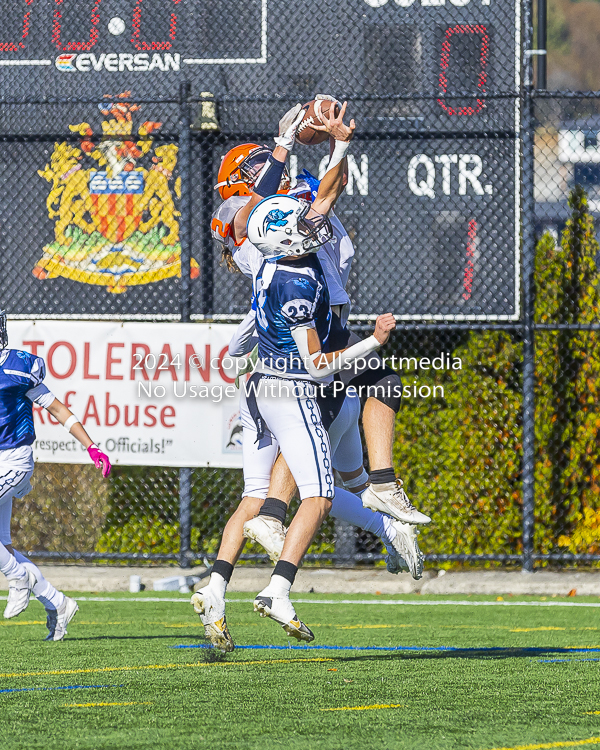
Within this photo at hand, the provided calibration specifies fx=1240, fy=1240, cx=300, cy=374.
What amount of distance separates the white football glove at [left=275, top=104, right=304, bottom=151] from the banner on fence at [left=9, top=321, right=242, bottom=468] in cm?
359

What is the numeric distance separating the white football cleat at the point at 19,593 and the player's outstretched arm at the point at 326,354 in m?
2.16

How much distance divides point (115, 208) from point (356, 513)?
4.68m

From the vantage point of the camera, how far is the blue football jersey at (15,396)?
6402 mm

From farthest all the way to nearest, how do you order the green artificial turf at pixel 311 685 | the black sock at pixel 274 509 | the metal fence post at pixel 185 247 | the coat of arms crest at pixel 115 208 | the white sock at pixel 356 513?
the coat of arms crest at pixel 115 208, the metal fence post at pixel 185 247, the white sock at pixel 356 513, the black sock at pixel 274 509, the green artificial turf at pixel 311 685

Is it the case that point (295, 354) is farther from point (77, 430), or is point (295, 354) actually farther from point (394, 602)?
point (394, 602)

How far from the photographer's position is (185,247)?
918 cm

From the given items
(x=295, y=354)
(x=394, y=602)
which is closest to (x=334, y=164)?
(x=295, y=354)

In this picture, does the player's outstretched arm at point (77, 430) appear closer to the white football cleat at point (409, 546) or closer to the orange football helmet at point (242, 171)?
the orange football helmet at point (242, 171)

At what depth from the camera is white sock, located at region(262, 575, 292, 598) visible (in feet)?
15.9

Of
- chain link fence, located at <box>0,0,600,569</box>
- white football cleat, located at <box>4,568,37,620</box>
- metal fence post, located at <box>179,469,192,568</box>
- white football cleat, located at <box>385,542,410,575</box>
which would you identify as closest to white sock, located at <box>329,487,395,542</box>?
white football cleat, located at <box>385,542,410,575</box>

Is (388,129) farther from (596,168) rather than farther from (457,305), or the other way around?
(596,168)

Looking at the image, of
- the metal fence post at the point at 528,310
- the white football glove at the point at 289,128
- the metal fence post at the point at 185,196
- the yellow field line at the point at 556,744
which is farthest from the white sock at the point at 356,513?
the metal fence post at the point at 185,196

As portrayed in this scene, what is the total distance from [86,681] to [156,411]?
14.2 feet

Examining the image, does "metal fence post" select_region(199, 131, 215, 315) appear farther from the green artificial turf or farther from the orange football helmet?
the orange football helmet
